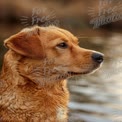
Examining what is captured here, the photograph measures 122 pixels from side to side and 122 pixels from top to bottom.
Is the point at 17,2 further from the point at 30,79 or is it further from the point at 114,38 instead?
the point at 30,79

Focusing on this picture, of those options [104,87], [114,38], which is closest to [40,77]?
[104,87]

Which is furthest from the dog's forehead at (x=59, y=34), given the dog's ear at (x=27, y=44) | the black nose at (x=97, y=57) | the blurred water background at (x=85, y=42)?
the blurred water background at (x=85, y=42)

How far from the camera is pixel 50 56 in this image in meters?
5.79

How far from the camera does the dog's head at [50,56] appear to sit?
5688mm

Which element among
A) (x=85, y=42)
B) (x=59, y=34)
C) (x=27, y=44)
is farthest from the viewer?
(x=85, y=42)

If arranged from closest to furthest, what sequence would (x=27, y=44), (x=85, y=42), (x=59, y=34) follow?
(x=27, y=44), (x=59, y=34), (x=85, y=42)

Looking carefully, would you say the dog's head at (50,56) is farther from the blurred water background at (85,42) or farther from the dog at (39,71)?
the blurred water background at (85,42)

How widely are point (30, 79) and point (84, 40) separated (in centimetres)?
1115

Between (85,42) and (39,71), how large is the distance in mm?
10887

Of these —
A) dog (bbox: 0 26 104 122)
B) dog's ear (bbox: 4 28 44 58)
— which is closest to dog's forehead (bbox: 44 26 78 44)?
dog (bbox: 0 26 104 122)

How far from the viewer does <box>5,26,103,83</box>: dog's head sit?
18.7 ft

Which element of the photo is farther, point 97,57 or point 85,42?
point 85,42

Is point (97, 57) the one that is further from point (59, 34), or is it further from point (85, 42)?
point (85, 42)

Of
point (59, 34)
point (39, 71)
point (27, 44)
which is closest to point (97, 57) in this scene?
point (59, 34)
